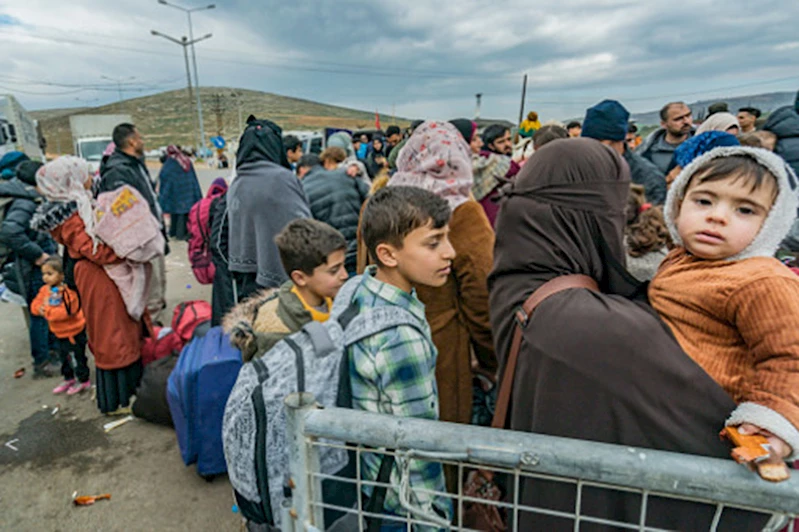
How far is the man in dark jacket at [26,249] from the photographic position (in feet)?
13.7

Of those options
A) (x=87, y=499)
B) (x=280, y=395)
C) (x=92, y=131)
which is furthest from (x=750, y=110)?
(x=92, y=131)

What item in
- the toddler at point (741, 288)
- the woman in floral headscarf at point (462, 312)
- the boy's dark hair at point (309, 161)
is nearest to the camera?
the toddler at point (741, 288)

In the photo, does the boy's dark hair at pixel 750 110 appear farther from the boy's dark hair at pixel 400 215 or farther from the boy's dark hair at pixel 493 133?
the boy's dark hair at pixel 400 215

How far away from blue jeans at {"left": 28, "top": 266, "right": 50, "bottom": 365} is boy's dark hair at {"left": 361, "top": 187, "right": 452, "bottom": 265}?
13.8 feet

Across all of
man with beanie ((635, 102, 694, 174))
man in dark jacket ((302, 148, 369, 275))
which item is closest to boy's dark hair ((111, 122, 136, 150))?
man in dark jacket ((302, 148, 369, 275))

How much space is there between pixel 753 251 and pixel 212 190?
4.40m

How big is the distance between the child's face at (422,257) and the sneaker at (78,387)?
381 cm

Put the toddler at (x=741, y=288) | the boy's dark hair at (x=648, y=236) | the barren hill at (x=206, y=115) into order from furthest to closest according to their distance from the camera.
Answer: the barren hill at (x=206, y=115)
the boy's dark hair at (x=648, y=236)
the toddler at (x=741, y=288)

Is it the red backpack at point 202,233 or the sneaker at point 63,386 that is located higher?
the red backpack at point 202,233

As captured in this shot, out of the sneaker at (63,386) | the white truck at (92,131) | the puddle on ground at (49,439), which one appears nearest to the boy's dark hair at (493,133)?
the puddle on ground at (49,439)

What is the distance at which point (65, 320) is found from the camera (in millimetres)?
3957

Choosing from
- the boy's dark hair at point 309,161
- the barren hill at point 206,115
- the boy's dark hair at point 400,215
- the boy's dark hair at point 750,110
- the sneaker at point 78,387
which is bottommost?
the sneaker at point 78,387

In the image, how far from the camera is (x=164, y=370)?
3.53 m

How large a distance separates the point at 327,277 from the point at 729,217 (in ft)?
5.08
